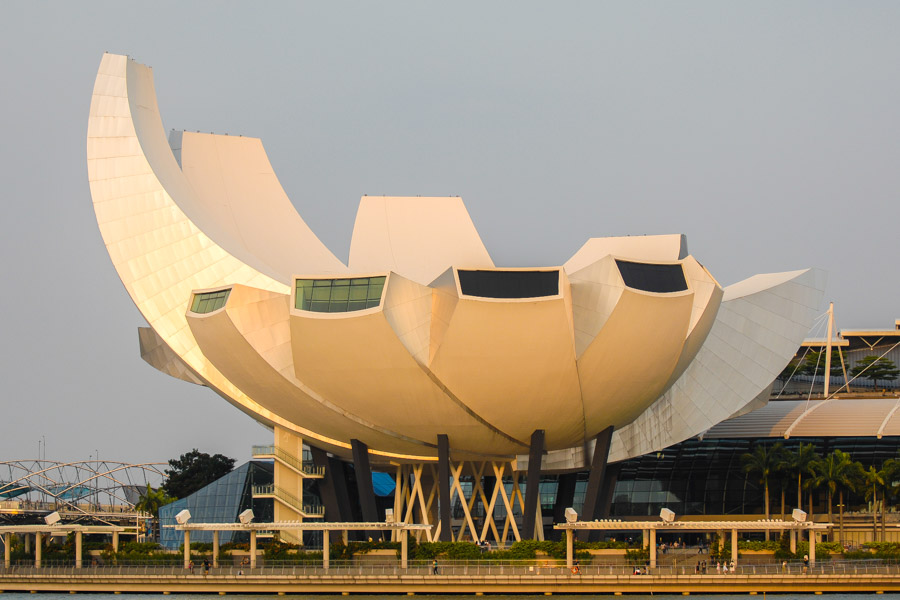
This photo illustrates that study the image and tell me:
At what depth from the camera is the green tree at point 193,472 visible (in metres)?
77.2

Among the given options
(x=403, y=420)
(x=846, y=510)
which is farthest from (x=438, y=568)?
(x=846, y=510)

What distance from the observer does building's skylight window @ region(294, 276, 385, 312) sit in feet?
162

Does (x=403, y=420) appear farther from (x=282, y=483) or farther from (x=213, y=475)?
(x=213, y=475)

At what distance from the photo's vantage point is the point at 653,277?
50188 millimetres

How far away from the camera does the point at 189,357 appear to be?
5597cm

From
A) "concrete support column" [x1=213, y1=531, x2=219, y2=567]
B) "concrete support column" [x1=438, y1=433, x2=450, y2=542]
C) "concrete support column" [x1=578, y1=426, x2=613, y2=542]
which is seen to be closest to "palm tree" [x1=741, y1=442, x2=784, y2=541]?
"concrete support column" [x1=578, y1=426, x2=613, y2=542]

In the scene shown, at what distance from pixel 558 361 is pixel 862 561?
539 inches

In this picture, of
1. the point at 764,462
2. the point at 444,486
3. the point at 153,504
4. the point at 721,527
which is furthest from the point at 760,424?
the point at 153,504

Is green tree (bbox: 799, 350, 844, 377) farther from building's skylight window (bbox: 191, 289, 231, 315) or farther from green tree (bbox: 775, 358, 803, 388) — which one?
building's skylight window (bbox: 191, 289, 231, 315)

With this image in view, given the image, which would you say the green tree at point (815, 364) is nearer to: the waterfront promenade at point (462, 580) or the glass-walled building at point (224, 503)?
the glass-walled building at point (224, 503)

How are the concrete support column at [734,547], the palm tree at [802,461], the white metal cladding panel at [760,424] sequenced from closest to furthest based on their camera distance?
the concrete support column at [734,547], the palm tree at [802,461], the white metal cladding panel at [760,424]

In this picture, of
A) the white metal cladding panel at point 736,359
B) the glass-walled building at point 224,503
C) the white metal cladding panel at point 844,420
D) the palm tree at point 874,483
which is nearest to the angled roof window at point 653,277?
the white metal cladding panel at point 736,359

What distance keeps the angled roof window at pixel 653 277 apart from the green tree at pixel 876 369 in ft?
138

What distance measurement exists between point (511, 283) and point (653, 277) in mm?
5892
